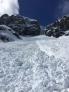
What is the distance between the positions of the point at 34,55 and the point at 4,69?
3.06 metres

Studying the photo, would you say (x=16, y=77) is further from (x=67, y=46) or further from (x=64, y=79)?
(x=67, y=46)

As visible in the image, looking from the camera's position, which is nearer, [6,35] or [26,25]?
[6,35]

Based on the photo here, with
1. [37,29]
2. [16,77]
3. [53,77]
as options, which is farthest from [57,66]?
[37,29]

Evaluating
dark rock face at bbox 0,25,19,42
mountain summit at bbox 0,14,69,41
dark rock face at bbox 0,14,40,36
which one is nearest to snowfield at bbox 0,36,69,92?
dark rock face at bbox 0,25,19,42

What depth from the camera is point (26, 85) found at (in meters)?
10.7

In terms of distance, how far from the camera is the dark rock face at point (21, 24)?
73188 mm

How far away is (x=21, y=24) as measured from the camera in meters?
76.2

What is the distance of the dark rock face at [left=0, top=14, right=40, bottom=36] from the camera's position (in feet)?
240

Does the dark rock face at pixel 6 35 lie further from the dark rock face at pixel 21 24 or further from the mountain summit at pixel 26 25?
the dark rock face at pixel 21 24

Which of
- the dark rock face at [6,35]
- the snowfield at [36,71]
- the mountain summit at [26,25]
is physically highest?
the mountain summit at [26,25]

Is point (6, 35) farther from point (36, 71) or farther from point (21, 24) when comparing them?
point (21, 24)

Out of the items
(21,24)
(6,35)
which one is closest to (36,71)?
(6,35)

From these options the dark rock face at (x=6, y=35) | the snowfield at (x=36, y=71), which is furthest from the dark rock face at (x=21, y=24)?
the snowfield at (x=36, y=71)

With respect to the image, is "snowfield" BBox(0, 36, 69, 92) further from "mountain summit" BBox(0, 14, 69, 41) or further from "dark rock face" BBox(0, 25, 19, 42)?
"mountain summit" BBox(0, 14, 69, 41)
